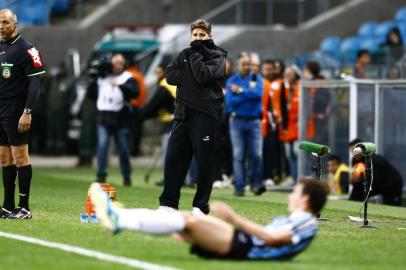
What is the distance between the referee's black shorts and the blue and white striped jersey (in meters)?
4.20

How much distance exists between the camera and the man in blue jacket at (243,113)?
1942 centimetres

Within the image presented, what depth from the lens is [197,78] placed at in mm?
13992

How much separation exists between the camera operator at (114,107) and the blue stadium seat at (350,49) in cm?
790

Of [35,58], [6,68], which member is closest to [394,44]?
[35,58]

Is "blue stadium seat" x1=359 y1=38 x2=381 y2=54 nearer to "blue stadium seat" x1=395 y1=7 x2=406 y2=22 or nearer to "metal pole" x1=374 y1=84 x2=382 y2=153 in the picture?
"blue stadium seat" x1=395 y1=7 x2=406 y2=22

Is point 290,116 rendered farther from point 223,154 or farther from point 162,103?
point 162,103

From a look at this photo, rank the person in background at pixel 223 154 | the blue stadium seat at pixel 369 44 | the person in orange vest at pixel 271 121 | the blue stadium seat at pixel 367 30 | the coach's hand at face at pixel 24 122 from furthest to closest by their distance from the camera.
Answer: the blue stadium seat at pixel 367 30
the blue stadium seat at pixel 369 44
the person in background at pixel 223 154
the person in orange vest at pixel 271 121
the coach's hand at face at pixel 24 122

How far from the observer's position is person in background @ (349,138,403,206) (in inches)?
744

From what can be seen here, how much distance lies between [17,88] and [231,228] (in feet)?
14.1

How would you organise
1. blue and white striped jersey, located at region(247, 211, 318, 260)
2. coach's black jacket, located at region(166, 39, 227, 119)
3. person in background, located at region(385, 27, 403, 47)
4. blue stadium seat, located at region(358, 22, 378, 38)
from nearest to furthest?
1. blue and white striped jersey, located at region(247, 211, 318, 260)
2. coach's black jacket, located at region(166, 39, 227, 119)
3. person in background, located at region(385, 27, 403, 47)
4. blue stadium seat, located at region(358, 22, 378, 38)

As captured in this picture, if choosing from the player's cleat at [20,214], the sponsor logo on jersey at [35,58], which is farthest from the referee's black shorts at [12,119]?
the player's cleat at [20,214]

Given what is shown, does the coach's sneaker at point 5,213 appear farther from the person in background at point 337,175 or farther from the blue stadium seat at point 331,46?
the blue stadium seat at point 331,46

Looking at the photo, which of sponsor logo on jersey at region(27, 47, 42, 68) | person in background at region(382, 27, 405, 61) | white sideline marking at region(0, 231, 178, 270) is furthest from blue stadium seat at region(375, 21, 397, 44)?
white sideline marking at region(0, 231, 178, 270)

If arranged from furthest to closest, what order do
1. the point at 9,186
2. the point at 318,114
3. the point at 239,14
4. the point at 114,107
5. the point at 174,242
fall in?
1. the point at 239,14
2. the point at 318,114
3. the point at 114,107
4. the point at 9,186
5. the point at 174,242
